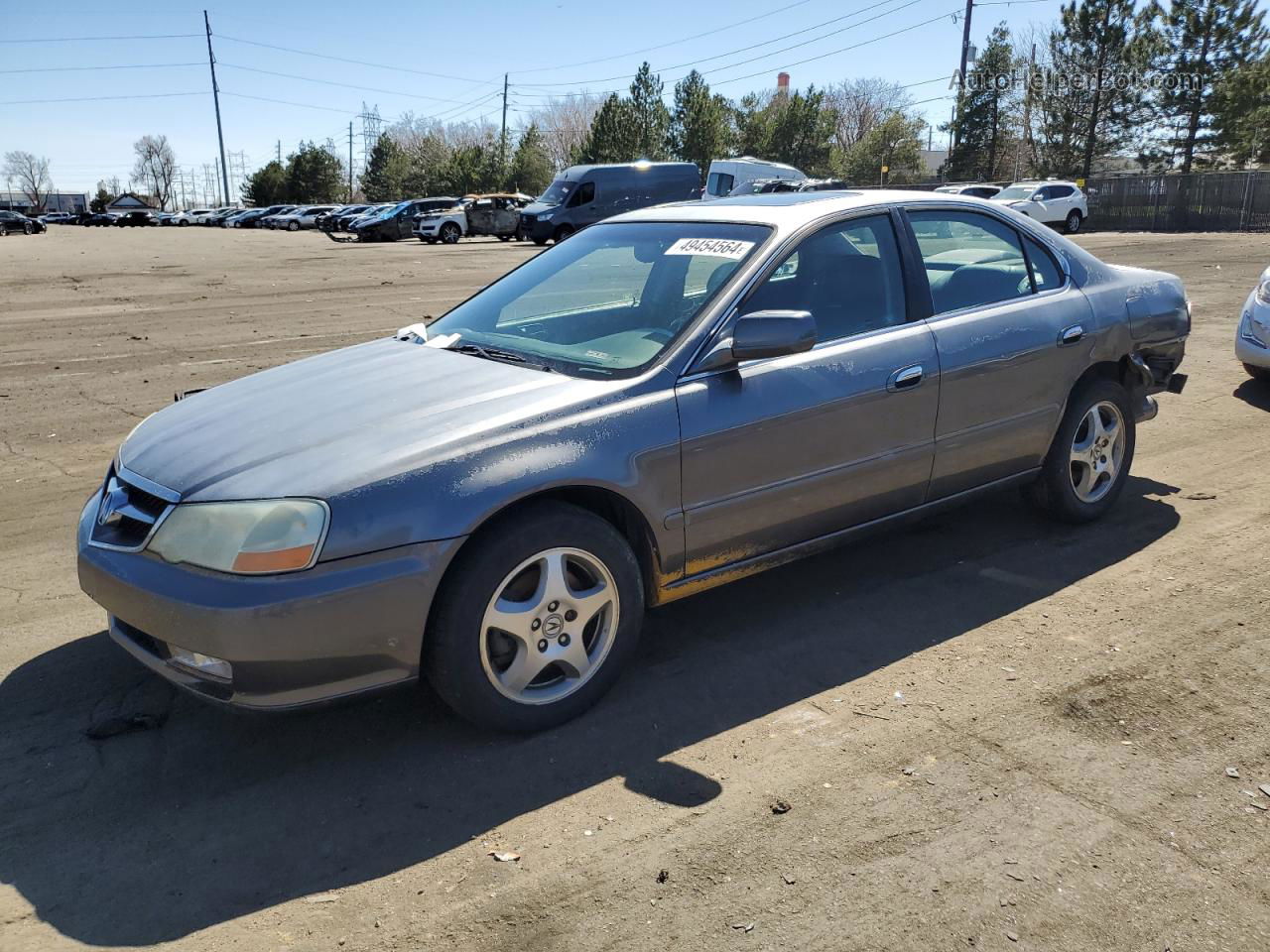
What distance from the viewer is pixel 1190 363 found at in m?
9.41

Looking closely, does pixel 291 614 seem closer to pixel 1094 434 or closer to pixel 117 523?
pixel 117 523

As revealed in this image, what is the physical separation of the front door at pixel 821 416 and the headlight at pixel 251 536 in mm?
1286

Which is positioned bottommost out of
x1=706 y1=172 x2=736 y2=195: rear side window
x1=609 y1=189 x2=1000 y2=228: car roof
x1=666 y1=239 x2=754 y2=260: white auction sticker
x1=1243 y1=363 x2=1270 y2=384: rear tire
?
x1=1243 y1=363 x2=1270 y2=384: rear tire

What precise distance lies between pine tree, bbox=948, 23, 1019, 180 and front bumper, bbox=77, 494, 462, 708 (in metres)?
61.0

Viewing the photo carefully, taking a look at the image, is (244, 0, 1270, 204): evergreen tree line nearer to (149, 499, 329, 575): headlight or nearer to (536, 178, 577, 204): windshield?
(536, 178, 577, 204): windshield

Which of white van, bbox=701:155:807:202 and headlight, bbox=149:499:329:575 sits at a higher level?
white van, bbox=701:155:807:202

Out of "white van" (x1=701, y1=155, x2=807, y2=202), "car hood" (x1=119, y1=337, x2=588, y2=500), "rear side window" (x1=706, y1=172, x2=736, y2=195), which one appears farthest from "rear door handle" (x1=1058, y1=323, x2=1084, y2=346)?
"rear side window" (x1=706, y1=172, x2=736, y2=195)

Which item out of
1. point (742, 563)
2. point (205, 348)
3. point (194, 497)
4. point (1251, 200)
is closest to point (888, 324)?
point (742, 563)

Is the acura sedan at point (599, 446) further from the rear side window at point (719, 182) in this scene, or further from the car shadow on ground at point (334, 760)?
the rear side window at point (719, 182)

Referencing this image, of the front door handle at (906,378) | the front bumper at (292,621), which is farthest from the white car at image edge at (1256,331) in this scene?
the front bumper at (292,621)

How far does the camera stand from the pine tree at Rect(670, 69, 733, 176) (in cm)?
6706

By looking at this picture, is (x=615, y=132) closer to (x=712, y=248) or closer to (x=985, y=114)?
(x=985, y=114)

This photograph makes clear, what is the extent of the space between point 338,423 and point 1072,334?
3389 millimetres

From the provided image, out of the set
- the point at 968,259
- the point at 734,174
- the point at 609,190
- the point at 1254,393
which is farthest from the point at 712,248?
the point at 734,174
